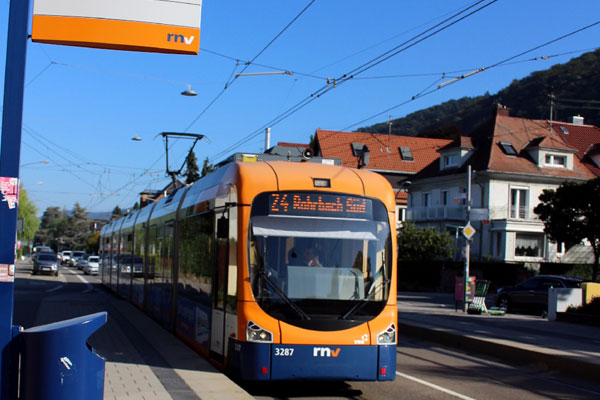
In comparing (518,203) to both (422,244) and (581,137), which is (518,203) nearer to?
(422,244)

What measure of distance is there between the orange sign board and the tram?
318cm

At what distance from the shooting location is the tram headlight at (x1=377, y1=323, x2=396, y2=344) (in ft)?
31.2

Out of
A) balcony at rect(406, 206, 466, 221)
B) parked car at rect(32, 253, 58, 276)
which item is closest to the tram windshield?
balcony at rect(406, 206, 466, 221)

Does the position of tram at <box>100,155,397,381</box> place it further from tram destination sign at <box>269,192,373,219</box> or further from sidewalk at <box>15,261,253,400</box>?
sidewalk at <box>15,261,253,400</box>

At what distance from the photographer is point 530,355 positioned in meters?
14.5

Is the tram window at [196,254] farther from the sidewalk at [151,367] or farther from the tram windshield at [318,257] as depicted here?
the tram windshield at [318,257]

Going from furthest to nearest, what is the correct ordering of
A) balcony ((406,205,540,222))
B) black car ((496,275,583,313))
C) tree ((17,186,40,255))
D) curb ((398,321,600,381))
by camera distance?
tree ((17,186,40,255))
balcony ((406,205,540,222))
black car ((496,275,583,313))
curb ((398,321,600,381))

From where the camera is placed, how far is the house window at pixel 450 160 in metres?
53.6

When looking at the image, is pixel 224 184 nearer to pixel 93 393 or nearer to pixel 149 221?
pixel 93 393

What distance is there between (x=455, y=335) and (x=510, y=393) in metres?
6.48

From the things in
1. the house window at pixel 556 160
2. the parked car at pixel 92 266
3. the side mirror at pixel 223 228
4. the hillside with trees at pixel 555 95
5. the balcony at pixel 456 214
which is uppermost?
the hillside with trees at pixel 555 95

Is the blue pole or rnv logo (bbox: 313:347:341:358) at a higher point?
the blue pole

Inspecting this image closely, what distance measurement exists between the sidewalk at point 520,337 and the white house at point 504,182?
24.1 metres

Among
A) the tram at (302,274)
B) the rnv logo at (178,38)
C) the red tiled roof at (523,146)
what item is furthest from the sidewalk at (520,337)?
the red tiled roof at (523,146)
